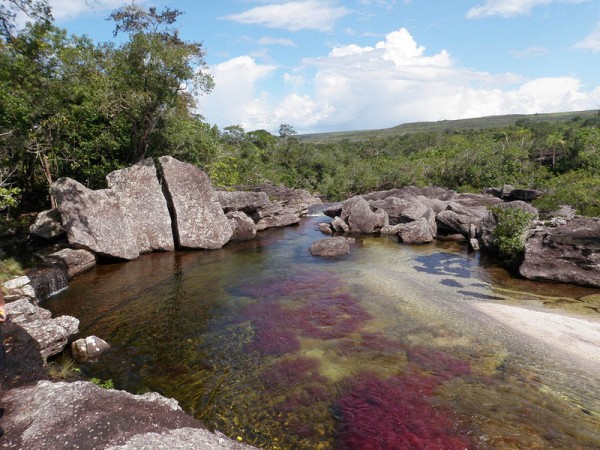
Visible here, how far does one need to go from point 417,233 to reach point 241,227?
14094 mm

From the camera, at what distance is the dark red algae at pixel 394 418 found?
27.3 feet

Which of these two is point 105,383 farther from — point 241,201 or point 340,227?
point 340,227

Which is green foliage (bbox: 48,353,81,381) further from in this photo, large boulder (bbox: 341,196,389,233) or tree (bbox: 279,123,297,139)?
tree (bbox: 279,123,297,139)

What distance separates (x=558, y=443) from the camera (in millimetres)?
8188

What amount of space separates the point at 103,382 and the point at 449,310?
12.8m

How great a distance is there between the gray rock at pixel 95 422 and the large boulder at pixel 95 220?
47.6 ft

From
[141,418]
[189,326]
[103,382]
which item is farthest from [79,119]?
[141,418]

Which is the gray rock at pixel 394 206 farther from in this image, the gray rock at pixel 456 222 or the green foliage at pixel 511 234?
the green foliage at pixel 511 234

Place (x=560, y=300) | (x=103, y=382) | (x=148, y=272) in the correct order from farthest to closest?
(x=148, y=272), (x=560, y=300), (x=103, y=382)

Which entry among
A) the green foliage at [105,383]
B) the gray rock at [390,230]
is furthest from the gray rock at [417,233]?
the green foliage at [105,383]

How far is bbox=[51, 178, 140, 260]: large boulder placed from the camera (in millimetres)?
20234

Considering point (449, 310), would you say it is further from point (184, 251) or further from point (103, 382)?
point (184, 251)

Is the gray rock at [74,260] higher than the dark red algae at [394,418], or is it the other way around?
the gray rock at [74,260]

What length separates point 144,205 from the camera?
24156 millimetres
